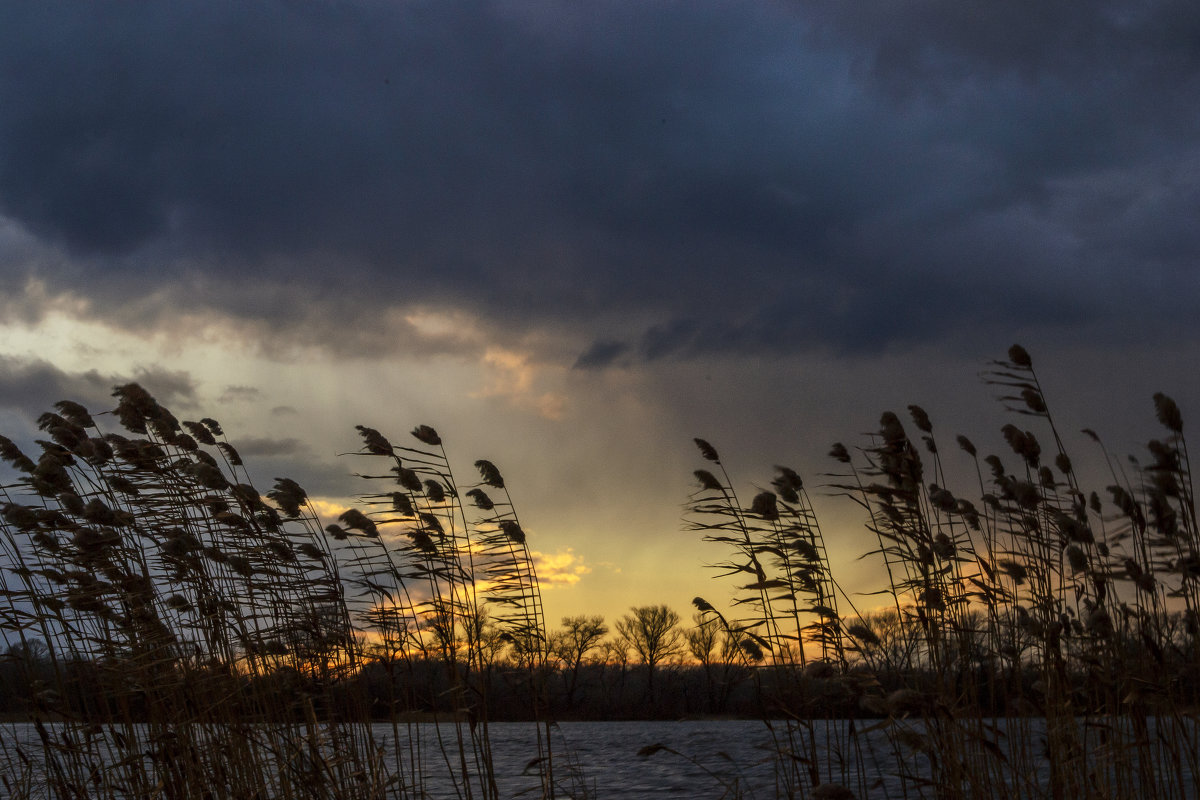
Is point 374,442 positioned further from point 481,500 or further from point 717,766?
point 717,766

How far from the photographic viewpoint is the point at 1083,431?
6969mm

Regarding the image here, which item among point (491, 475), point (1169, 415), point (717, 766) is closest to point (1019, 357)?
point (1169, 415)

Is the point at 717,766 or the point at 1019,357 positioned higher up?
the point at 1019,357

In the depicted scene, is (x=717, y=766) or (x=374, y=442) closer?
(x=374, y=442)

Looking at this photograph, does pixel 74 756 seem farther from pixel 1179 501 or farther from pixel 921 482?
pixel 1179 501

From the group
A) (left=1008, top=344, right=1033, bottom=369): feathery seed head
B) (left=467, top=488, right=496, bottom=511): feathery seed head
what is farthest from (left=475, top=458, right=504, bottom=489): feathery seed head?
(left=1008, top=344, right=1033, bottom=369): feathery seed head

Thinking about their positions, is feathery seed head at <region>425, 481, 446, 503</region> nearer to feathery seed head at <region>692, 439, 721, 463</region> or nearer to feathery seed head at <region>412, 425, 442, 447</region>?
feathery seed head at <region>412, 425, 442, 447</region>

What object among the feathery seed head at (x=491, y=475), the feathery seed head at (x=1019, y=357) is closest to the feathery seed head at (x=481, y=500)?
the feathery seed head at (x=491, y=475)

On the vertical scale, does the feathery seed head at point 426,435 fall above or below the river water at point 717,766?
above

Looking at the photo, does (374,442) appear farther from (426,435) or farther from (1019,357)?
(1019,357)

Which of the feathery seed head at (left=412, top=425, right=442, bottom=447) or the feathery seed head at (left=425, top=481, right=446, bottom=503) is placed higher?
the feathery seed head at (left=412, top=425, right=442, bottom=447)

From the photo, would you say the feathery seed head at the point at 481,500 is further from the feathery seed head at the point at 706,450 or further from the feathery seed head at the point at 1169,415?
the feathery seed head at the point at 1169,415

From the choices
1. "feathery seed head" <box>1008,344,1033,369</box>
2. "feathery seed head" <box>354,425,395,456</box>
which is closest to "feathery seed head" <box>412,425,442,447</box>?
"feathery seed head" <box>354,425,395,456</box>

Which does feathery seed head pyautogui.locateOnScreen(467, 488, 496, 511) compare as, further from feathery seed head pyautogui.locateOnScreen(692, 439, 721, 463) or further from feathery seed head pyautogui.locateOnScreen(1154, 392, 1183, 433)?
feathery seed head pyautogui.locateOnScreen(1154, 392, 1183, 433)
